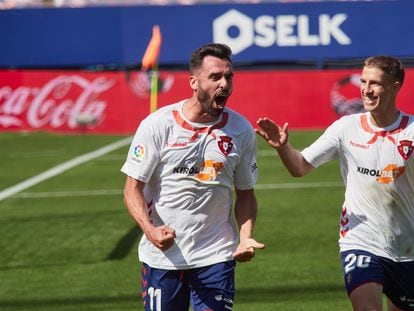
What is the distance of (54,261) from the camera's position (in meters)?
12.4

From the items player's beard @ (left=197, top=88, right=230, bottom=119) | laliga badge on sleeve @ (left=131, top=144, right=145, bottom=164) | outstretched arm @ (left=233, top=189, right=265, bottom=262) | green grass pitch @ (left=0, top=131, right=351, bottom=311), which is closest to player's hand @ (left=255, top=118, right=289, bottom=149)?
outstretched arm @ (left=233, top=189, right=265, bottom=262)

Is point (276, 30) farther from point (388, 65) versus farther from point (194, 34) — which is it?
point (388, 65)

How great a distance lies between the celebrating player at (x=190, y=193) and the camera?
6.43 metres

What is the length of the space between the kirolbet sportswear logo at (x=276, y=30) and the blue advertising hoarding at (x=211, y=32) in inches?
1.2

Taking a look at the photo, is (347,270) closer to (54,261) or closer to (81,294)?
(81,294)

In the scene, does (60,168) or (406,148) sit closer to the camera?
(406,148)

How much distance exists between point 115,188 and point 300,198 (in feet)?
11.6

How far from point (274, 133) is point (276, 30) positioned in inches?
943

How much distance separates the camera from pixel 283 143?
272 inches

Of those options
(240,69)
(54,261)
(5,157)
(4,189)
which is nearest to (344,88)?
(240,69)

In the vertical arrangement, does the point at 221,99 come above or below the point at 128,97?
above

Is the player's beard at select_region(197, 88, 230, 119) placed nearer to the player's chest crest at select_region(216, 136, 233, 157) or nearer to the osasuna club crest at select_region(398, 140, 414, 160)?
the player's chest crest at select_region(216, 136, 233, 157)

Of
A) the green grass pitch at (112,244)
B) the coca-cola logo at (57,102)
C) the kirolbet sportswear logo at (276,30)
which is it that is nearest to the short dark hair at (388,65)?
the green grass pitch at (112,244)

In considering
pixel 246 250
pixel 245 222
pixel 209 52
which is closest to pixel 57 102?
pixel 245 222
